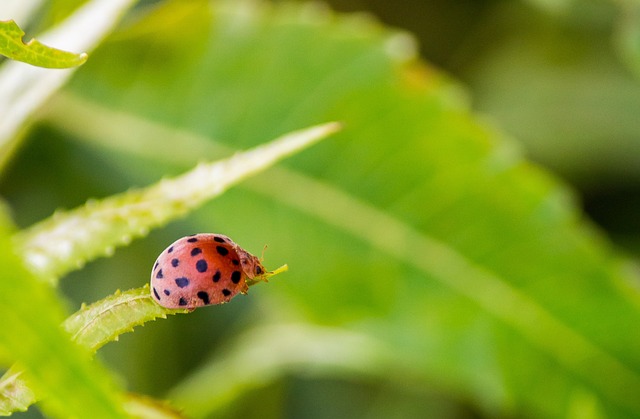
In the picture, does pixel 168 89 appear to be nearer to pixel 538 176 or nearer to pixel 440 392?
pixel 538 176

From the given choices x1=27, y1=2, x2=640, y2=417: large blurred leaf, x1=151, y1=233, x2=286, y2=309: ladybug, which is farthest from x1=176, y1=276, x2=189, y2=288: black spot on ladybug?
x1=27, y1=2, x2=640, y2=417: large blurred leaf

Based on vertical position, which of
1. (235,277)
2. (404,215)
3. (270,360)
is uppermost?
(235,277)

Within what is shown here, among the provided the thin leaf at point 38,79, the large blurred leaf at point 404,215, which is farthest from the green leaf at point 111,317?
the large blurred leaf at point 404,215

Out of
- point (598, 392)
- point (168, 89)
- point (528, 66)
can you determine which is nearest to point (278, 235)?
point (168, 89)

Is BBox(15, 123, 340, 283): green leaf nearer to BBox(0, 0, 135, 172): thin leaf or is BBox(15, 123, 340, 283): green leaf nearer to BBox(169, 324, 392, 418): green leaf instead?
BBox(0, 0, 135, 172): thin leaf

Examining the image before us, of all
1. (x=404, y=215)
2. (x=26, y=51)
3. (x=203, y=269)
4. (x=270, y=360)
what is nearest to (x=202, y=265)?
(x=203, y=269)

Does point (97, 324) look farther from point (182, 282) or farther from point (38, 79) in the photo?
point (38, 79)
